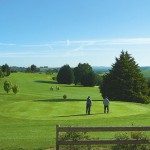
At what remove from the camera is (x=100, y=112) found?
38188mm

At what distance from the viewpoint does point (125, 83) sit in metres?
69.6

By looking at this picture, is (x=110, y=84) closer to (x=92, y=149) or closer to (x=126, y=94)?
(x=126, y=94)

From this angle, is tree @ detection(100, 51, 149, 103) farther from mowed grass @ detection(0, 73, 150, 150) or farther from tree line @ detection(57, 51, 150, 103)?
mowed grass @ detection(0, 73, 150, 150)

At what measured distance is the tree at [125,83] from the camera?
227ft

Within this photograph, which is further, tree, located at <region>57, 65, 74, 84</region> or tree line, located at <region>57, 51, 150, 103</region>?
tree, located at <region>57, 65, 74, 84</region>

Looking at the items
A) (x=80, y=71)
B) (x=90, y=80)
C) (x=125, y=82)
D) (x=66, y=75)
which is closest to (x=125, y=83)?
(x=125, y=82)

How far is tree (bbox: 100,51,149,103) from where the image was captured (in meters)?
69.2

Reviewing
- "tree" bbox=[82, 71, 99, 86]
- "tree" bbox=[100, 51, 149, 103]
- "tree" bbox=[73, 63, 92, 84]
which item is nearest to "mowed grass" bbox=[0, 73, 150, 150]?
"tree" bbox=[100, 51, 149, 103]

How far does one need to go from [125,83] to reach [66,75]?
7399 cm

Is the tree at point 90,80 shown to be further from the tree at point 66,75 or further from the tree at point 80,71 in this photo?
the tree at point 66,75

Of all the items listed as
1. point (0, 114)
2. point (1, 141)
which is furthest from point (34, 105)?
point (1, 141)

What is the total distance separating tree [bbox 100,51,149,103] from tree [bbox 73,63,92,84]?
233 ft

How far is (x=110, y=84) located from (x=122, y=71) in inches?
131

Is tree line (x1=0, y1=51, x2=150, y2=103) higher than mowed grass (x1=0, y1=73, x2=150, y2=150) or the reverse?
higher
